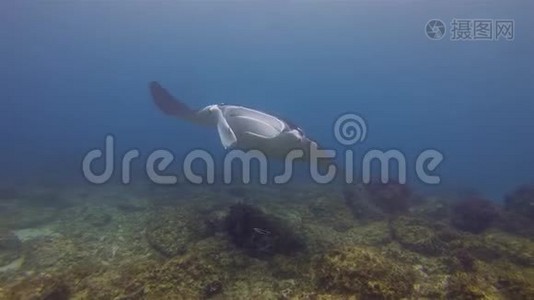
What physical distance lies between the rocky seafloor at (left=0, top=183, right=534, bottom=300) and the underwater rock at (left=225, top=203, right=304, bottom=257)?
2 cm

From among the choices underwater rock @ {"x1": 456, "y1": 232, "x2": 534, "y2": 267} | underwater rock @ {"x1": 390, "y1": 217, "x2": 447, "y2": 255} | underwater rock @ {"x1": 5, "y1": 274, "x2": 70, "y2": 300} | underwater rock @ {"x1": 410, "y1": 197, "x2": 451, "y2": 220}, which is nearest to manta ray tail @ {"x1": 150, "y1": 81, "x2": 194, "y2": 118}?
underwater rock @ {"x1": 5, "y1": 274, "x2": 70, "y2": 300}

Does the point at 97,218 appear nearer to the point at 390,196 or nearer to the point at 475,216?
the point at 390,196

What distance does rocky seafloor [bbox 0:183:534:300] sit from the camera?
16.9 feet

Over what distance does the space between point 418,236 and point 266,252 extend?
9.27ft

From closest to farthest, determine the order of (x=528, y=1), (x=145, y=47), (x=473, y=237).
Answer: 1. (x=473, y=237)
2. (x=528, y=1)
3. (x=145, y=47)

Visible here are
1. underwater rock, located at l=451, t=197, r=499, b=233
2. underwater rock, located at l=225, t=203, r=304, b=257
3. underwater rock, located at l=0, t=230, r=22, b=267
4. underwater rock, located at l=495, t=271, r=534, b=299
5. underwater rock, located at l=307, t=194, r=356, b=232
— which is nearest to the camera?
underwater rock, located at l=495, t=271, r=534, b=299

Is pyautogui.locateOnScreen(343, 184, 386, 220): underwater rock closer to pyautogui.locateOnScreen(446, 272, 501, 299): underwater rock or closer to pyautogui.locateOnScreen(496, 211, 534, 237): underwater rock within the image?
pyautogui.locateOnScreen(496, 211, 534, 237): underwater rock

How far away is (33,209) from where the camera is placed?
10.9m

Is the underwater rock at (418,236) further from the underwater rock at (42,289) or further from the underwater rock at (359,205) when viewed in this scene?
the underwater rock at (42,289)

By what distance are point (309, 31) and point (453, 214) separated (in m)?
31.7

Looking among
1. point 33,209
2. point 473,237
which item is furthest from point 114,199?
point 473,237

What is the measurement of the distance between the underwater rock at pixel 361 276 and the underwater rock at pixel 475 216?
525 centimetres

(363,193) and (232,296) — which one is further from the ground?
(363,193)

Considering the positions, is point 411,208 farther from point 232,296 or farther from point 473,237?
point 232,296
